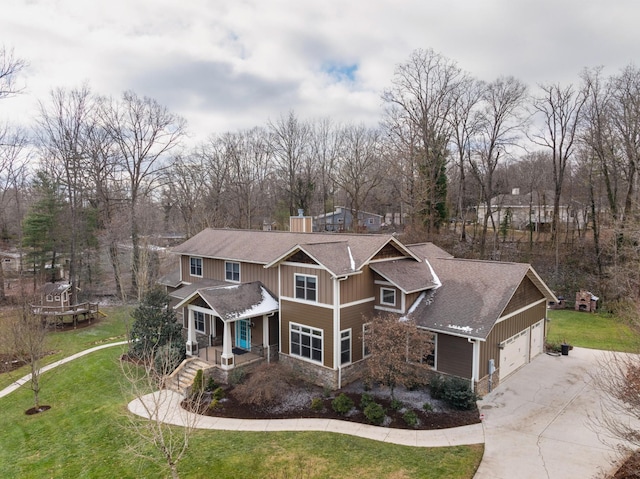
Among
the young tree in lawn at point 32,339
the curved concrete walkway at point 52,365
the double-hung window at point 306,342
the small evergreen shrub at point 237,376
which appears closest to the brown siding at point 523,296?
the double-hung window at point 306,342

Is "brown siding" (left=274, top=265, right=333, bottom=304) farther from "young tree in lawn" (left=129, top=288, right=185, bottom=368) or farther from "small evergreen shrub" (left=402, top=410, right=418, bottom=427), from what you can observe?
"young tree in lawn" (left=129, top=288, right=185, bottom=368)

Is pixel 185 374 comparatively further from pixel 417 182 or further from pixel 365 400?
pixel 417 182

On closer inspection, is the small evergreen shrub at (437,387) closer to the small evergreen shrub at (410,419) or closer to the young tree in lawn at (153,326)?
the small evergreen shrub at (410,419)

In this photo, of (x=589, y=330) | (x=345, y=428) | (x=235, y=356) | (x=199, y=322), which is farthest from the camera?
(x=589, y=330)

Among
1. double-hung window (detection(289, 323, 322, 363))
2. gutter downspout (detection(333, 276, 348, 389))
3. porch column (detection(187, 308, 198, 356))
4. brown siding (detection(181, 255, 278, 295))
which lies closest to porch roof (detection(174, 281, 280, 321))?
brown siding (detection(181, 255, 278, 295))

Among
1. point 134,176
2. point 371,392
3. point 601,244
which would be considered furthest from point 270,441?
point 601,244

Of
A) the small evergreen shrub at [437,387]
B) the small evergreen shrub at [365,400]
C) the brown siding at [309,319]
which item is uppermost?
the brown siding at [309,319]

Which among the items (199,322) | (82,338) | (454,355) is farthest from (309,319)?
(82,338)
